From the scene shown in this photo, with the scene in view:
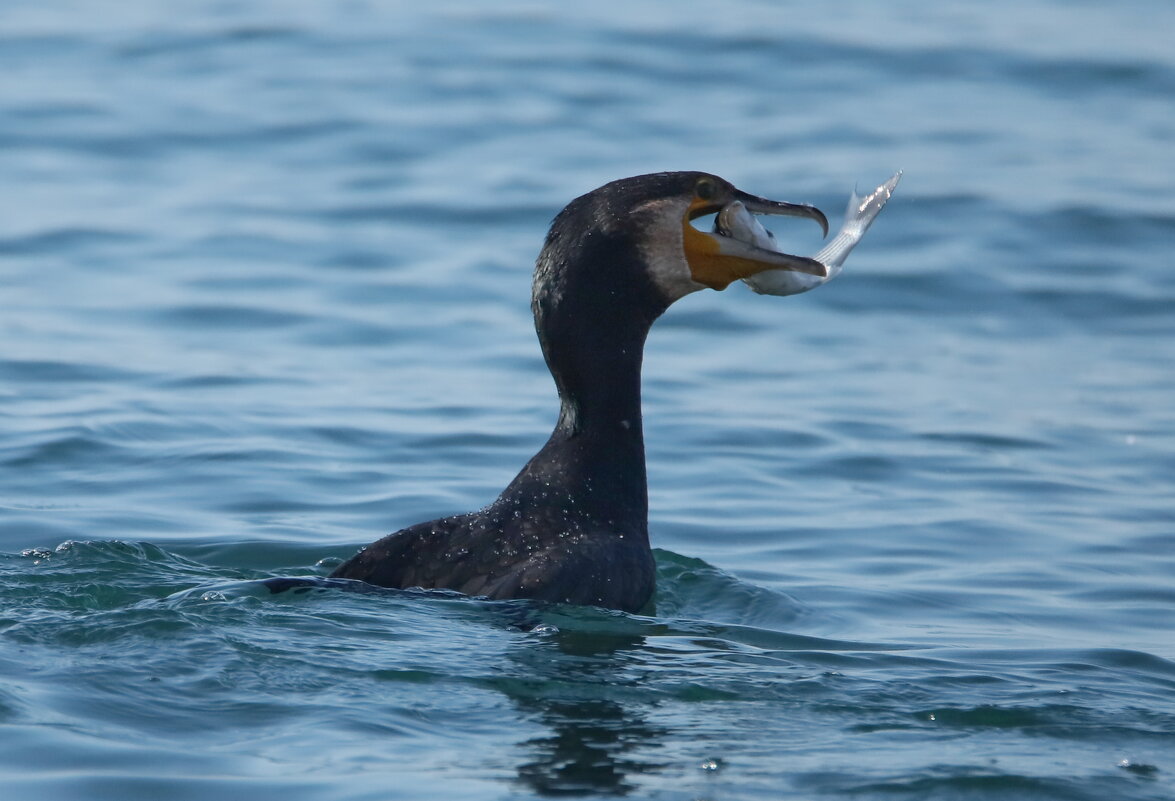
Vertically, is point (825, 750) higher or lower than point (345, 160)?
lower

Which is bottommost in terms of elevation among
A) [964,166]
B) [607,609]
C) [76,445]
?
[607,609]

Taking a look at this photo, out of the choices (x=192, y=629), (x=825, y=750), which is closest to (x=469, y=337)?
(x=192, y=629)

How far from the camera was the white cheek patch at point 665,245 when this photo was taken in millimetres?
5918

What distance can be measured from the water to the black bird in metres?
A: 0.24

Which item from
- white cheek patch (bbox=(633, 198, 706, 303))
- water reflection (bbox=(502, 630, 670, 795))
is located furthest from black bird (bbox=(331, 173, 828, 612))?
water reflection (bbox=(502, 630, 670, 795))

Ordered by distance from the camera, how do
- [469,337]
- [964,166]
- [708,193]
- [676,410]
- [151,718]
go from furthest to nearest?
[964,166], [469,337], [676,410], [708,193], [151,718]

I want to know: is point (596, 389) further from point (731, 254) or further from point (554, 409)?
point (554, 409)

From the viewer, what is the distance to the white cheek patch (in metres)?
5.92

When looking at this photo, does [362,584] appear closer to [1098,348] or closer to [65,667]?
[65,667]

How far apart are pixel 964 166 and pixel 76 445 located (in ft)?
29.4

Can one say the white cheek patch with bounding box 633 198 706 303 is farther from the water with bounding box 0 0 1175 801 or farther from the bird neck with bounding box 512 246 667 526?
the water with bounding box 0 0 1175 801

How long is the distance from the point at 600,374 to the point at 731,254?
23.5 inches

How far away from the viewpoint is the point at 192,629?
5.13 metres

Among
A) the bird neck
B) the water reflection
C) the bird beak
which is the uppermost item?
the bird beak
